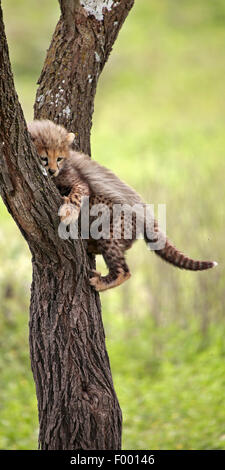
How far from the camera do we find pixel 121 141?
17.9m

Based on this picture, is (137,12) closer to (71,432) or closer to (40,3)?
(40,3)

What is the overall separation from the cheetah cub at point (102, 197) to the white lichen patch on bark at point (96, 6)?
916 millimetres

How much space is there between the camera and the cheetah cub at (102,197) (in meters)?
4.59

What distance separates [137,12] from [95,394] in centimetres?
2307

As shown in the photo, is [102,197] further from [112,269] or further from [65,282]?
[65,282]

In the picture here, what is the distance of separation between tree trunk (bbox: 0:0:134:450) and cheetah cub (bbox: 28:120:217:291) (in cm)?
18

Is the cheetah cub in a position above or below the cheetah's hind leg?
above

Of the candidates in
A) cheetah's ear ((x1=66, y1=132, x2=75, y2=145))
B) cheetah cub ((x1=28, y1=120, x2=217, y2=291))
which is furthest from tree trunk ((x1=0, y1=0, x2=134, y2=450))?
cheetah's ear ((x1=66, y1=132, x2=75, y2=145))

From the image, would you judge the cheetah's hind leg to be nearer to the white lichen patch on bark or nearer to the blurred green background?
the white lichen patch on bark

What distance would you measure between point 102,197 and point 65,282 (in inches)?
29.2

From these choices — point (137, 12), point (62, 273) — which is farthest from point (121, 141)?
point (62, 273)

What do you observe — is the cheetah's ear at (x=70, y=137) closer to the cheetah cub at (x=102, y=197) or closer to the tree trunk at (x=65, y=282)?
the cheetah cub at (x=102, y=197)

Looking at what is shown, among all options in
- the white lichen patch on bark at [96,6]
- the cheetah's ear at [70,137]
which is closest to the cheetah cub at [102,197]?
the cheetah's ear at [70,137]

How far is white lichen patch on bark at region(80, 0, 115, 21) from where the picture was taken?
4.89m
